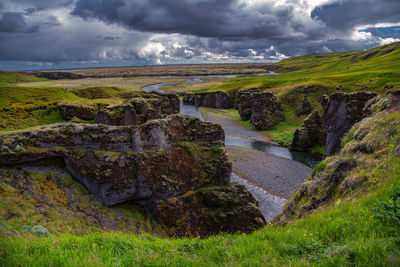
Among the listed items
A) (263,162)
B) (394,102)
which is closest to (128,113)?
(263,162)

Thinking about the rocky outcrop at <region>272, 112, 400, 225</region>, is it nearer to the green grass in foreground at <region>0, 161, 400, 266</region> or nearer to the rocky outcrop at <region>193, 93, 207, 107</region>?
the green grass in foreground at <region>0, 161, 400, 266</region>

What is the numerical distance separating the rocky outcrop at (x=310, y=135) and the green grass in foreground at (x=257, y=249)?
52516mm

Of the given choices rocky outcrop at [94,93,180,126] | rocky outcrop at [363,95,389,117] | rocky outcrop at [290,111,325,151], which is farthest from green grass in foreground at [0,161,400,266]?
rocky outcrop at [290,111,325,151]

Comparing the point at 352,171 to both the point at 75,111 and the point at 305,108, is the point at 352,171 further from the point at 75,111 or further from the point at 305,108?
the point at 305,108

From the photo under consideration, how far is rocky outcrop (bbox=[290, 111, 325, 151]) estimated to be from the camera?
56.2 meters

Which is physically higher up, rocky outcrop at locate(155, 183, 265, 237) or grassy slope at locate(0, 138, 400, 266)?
grassy slope at locate(0, 138, 400, 266)

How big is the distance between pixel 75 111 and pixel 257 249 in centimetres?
5345

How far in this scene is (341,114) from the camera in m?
46.7

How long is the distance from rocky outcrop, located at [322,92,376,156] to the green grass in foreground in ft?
149

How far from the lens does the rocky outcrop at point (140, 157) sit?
17.7 metres

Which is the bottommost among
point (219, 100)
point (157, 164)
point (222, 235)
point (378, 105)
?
point (157, 164)

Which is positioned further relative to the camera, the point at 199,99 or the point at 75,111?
the point at 199,99

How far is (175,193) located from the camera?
21.3 m

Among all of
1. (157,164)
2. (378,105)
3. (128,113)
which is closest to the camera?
(157,164)
